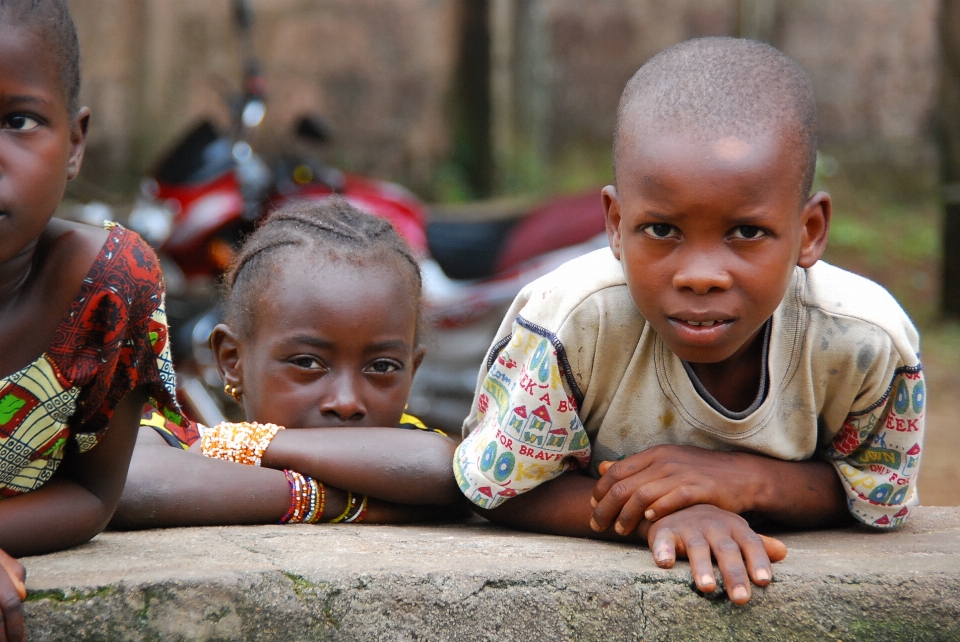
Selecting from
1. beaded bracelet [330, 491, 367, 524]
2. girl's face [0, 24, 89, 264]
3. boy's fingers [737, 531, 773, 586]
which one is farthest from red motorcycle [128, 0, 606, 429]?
girl's face [0, 24, 89, 264]

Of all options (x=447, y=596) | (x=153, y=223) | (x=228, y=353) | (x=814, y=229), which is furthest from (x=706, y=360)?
(x=153, y=223)

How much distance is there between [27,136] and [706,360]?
4.00ft

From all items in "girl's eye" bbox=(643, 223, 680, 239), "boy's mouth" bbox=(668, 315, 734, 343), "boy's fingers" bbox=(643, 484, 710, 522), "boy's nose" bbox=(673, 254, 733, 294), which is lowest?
"boy's fingers" bbox=(643, 484, 710, 522)

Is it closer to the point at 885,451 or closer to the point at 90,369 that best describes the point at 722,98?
the point at 885,451

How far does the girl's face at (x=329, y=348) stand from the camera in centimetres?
265

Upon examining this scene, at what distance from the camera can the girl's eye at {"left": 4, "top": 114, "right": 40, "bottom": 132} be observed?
1.61 metres

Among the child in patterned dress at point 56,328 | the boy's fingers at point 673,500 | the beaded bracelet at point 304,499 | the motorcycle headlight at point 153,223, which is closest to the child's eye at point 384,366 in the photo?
the beaded bracelet at point 304,499

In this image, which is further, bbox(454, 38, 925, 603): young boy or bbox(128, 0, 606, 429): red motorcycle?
bbox(128, 0, 606, 429): red motorcycle

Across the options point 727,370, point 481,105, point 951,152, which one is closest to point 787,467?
point 727,370

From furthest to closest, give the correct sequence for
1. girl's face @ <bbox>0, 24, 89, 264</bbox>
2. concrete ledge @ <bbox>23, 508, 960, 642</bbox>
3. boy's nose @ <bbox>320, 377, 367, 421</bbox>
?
boy's nose @ <bbox>320, 377, 367, 421</bbox>, concrete ledge @ <bbox>23, 508, 960, 642</bbox>, girl's face @ <bbox>0, 24, 89, 264</bbox>

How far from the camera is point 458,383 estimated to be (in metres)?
5.56

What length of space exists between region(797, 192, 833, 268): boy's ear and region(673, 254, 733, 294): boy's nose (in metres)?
0.24

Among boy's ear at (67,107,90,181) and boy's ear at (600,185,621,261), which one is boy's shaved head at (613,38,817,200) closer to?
boy's ear at (600,185,621,261)

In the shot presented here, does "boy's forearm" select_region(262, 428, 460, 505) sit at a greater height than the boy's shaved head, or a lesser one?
lesser
